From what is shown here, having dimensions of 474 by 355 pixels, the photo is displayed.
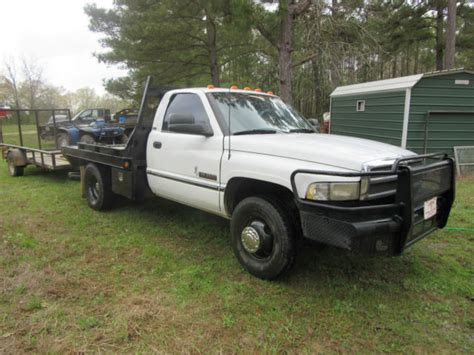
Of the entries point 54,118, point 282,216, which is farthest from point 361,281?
point 54,118

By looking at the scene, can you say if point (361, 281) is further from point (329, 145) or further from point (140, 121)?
point (140, 121)

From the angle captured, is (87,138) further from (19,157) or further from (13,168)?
(13,168)

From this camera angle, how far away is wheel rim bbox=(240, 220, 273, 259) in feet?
10.4

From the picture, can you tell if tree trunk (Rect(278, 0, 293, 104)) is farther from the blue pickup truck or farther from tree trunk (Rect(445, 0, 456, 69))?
tree trunk (Rect(445, 0, 456, 69))

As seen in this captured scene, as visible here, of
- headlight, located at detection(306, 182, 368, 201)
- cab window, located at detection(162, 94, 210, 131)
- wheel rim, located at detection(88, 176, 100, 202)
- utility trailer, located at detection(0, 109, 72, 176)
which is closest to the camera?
headlight, located at detection(306, 182, 368, 201)

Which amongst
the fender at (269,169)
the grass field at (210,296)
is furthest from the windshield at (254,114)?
the grass field at (210,296)

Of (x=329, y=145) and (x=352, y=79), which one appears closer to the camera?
(x=329, y=145)

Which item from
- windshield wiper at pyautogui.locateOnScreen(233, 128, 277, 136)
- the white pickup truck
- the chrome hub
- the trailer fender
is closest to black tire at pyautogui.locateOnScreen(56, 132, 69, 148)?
the trailer fender

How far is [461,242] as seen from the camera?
418 centimetres

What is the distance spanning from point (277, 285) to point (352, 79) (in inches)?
394

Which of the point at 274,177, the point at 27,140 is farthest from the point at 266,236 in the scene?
the point at 27,140

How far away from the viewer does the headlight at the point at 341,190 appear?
8.46 ft

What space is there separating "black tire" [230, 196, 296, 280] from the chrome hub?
0.02 meters

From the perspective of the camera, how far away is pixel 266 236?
3.16 m
